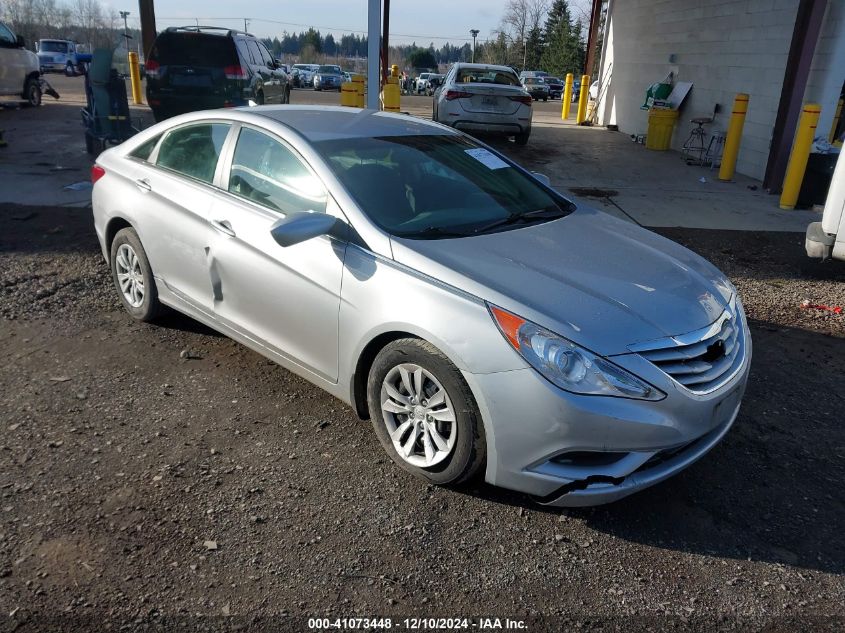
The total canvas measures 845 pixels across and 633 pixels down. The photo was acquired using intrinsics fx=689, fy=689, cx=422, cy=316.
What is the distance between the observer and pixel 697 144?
14070mm

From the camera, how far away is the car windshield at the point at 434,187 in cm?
350

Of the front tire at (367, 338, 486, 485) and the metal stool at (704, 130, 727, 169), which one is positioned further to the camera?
the metal stool at (704, 130, 727, 169)

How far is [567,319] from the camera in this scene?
110 inches

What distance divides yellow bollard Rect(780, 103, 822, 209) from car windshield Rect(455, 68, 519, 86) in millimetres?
6147

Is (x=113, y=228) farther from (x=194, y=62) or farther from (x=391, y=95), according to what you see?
(x=391, y=95)

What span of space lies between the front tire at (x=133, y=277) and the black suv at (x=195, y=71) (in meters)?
8.35

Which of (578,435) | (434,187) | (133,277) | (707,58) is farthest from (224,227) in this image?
(707,58)

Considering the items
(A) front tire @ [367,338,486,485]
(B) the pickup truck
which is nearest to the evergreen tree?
(B) the pickup truck

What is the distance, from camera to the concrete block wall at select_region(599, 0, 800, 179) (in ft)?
37.7

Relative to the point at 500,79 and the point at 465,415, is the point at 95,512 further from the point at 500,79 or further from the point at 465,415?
the point at 500,79

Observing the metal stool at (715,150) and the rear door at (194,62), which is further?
the metal stool at (715,150)

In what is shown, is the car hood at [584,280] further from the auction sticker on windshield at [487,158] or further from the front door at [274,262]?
the auction sticker on windshield at [487,158]

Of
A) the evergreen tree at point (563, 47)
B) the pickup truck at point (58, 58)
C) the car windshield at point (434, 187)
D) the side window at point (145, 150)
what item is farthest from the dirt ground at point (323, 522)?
the evergreen tree at point (563, 47)

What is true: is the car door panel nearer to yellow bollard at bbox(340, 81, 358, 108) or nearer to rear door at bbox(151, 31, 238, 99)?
yellow bollard at bbox(340, 81, 358, 108)
